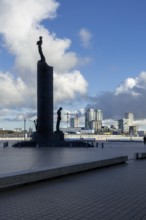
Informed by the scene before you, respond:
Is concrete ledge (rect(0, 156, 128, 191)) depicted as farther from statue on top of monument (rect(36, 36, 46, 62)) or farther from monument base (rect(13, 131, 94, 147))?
statue on top of monument (rect(36, 36, 46, 62))

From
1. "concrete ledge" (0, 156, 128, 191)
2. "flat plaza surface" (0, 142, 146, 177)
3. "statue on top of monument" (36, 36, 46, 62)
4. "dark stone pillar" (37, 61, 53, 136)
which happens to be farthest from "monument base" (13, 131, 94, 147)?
"concrete ledge" (0, 156, 128, 191)

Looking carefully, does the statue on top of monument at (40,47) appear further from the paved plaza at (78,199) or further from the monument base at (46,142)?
the paved plaza at (78,199)

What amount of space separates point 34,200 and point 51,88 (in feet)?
111

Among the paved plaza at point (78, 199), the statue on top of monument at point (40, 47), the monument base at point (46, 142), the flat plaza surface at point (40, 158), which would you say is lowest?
the paved plaza at point (78, 199)

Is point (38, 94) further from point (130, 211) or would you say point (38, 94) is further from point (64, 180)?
point (130, 211)

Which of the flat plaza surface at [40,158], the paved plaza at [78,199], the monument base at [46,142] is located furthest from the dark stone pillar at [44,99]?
the paved plaza at [78,199]

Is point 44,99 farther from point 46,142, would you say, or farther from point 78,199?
point 78,199

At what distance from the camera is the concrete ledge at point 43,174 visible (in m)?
9.86

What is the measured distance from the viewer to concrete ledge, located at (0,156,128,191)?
986 cm

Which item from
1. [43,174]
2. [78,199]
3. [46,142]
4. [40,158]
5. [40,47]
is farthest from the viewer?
[46,142]

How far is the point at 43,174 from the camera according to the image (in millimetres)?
11469

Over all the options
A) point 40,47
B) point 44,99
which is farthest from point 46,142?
point 40,47

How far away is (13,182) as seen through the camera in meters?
10.0

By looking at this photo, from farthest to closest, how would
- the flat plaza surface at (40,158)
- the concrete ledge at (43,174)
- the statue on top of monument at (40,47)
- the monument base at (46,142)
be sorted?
the monument base at (46,142) → the statue on top of monument at (40,47) → the flat plaza surface at (40,158) → the concrete ledge at (43,174)
